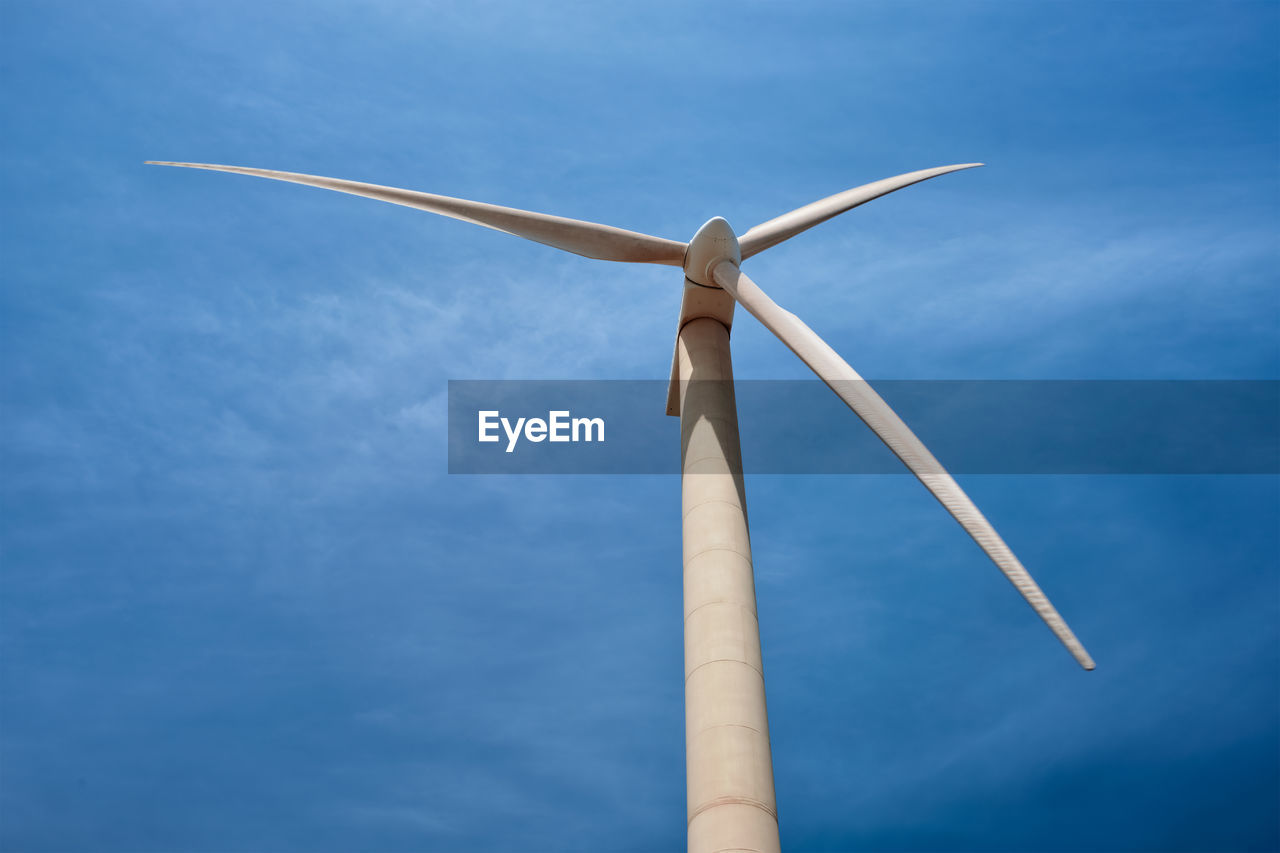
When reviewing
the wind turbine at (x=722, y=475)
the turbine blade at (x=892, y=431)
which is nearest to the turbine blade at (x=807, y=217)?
the wind turbine at (x=722, y=475)

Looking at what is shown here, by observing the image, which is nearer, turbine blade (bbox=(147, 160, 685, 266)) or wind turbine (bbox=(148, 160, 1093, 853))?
wind turbine (bbox=(148, 160, 1093, 853))

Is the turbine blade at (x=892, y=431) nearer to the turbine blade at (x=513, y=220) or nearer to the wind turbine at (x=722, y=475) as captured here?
the wind turbine at (x=722, y=475)

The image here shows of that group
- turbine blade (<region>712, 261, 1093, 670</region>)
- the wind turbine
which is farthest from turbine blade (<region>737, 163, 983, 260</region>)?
turbine blade (<region>712, 261, 1093, 670</region>)

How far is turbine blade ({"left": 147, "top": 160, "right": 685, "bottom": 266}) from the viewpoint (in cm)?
3062

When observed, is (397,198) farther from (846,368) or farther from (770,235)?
(846,368)

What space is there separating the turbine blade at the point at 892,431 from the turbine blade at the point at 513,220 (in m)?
3.44

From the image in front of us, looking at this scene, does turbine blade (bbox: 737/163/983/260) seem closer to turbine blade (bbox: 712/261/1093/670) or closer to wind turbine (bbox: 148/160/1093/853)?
wind turbine (bbox: 148/160/1093/853)

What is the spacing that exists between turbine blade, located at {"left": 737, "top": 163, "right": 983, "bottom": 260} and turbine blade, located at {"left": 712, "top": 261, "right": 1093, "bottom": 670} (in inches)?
104

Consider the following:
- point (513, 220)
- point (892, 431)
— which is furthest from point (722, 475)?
point (513, 220)

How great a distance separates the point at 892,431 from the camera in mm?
24531

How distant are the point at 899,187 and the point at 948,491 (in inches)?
721

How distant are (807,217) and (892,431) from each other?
42.0 feet

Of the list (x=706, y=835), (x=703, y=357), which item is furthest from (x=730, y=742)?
→ (x=703, y=357)

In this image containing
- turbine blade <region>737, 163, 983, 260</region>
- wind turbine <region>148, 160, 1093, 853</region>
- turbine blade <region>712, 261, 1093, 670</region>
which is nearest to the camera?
turbine blade <region>712, 261, 1093, 670</region>
